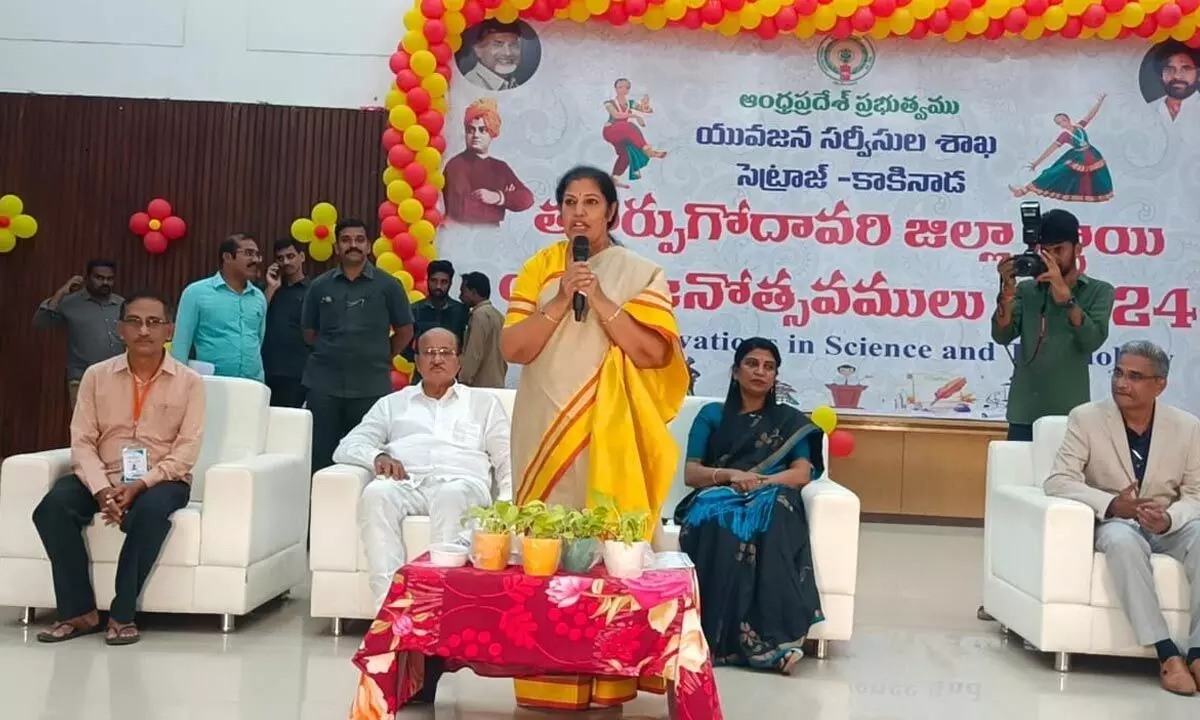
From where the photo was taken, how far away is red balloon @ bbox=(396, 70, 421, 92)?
7.05 metres

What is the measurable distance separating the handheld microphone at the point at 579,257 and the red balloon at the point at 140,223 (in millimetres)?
5132

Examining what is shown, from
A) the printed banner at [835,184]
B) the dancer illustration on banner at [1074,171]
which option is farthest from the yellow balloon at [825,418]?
the dancer illustration on banner at [1074,171]

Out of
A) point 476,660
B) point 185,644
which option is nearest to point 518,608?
point 476,660

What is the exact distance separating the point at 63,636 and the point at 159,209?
380cm

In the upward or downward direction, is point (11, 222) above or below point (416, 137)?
below

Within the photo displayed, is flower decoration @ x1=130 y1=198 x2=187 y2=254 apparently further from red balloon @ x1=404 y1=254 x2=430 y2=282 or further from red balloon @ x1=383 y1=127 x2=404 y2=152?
red balloon @ x1=404 y1=254 x2=430 y2=282

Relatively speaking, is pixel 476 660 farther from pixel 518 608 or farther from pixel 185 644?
pixel 185 644

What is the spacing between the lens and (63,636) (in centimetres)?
398

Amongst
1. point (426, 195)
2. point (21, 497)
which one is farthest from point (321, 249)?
point (21, 497)

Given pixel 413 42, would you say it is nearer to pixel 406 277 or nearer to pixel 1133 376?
pixel 406 277

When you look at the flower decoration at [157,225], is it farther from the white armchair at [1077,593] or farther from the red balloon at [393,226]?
the white armchair at [1077,593]

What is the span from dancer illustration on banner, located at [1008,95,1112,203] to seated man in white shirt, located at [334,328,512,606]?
4.12 metres

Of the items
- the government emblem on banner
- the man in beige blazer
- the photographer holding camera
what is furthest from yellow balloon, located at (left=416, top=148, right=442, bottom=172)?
the man in beige blazer

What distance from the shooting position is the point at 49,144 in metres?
7.39
